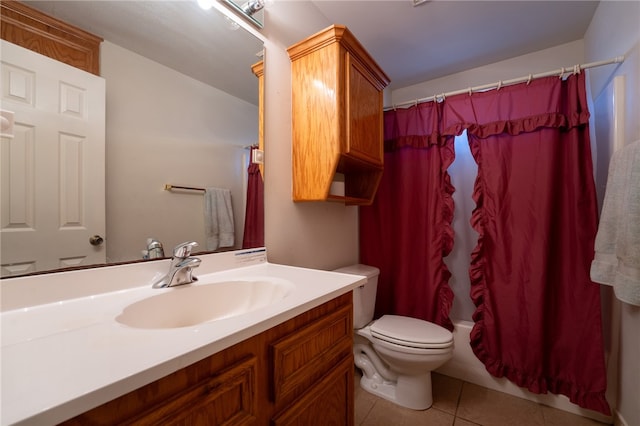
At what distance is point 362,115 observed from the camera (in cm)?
144

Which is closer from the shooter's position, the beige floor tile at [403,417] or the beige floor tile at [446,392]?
the beige floor tile at [403,417]

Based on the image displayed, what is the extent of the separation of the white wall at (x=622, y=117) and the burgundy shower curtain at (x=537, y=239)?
0.09 meters

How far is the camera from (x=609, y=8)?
1344 mm

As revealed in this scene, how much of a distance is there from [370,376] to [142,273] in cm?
148

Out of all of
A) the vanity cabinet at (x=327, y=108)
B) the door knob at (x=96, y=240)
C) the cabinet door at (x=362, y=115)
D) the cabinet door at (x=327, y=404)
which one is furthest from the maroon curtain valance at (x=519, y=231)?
the door knob at (x=96, y=240)

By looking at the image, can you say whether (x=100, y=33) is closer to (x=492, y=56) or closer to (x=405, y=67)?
(x=405, y=67)

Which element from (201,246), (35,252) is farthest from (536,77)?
(35,252)

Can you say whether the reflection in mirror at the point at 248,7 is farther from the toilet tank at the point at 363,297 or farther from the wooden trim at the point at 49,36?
the toilet tank at the point at 363,297

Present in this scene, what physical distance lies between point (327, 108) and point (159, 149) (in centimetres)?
76

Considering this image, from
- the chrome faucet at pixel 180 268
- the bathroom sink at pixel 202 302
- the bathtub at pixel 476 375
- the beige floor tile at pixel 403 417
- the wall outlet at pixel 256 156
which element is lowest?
the beige floor tile at pixel 403 417

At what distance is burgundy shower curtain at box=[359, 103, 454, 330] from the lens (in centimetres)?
174

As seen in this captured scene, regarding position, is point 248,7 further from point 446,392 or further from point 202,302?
point 446,392

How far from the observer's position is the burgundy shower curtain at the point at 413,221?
5.71ft

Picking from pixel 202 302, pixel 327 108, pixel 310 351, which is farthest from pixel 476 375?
pixel 327 108
